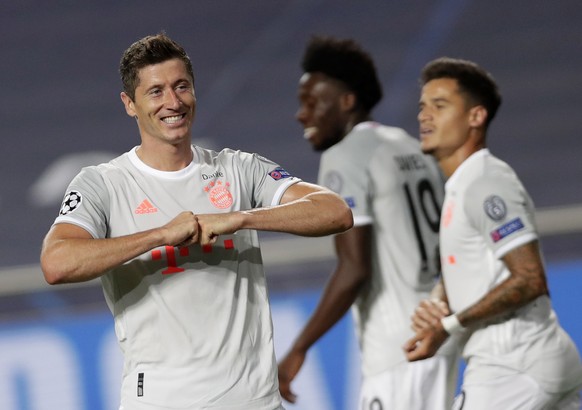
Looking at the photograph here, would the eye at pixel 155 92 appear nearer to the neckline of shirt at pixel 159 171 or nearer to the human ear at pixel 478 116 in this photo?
the neckline of shirt at pixel 159 171

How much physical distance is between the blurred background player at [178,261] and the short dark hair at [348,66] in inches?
85.1

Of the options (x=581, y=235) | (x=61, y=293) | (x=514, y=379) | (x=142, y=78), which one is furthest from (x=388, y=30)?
(x=142, y=78)

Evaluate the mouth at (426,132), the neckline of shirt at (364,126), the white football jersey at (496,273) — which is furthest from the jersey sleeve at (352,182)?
the white football jersey at (496,273)

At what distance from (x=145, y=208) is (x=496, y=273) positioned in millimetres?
1492

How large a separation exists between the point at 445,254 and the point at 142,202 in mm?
1469

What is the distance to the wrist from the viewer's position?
4.00 m

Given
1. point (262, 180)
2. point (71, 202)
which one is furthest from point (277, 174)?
point (71, 202)

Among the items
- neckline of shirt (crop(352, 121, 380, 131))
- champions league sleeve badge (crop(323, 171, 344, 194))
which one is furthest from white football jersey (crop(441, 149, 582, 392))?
neckline of shirt (crop(352, 121, 380, 131))

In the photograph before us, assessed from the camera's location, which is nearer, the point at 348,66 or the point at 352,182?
the point at 352,182

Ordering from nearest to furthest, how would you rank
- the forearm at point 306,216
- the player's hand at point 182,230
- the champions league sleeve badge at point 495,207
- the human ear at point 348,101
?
the player's hand at point 182,230 < the forearm at point 306,216 < the champions league sleeve badge at point 495,207 < the human ear at point 348,101

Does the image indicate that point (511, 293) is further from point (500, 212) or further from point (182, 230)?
point (182, 230)

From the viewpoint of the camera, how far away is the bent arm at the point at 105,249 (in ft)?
9.45

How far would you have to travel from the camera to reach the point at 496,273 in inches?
160

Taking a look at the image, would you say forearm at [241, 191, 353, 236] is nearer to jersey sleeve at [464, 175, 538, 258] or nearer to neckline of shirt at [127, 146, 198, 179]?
neckline of shirt at [127, 146, 198, 179]
